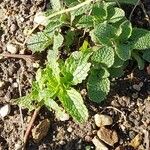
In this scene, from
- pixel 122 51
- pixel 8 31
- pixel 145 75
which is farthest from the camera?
pixel 8 31

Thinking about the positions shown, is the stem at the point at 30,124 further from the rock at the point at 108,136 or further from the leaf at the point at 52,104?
the rock at the point at 108,136

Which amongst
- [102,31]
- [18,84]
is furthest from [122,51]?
[18,84]

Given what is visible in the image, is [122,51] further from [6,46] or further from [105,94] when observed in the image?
[6,46]

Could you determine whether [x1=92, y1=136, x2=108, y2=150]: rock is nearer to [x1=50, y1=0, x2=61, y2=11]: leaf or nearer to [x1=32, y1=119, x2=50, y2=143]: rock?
[x1=32, y1=119, x2=50, y2=143]: rock

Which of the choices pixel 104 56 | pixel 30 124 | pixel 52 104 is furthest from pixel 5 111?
pixel 104 56

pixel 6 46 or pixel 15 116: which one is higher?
pixel 6 46

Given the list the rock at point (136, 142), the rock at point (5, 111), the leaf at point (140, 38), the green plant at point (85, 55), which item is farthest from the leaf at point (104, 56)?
the rock at point (5, 111)

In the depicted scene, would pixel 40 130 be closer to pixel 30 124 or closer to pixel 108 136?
pixel 30 124
